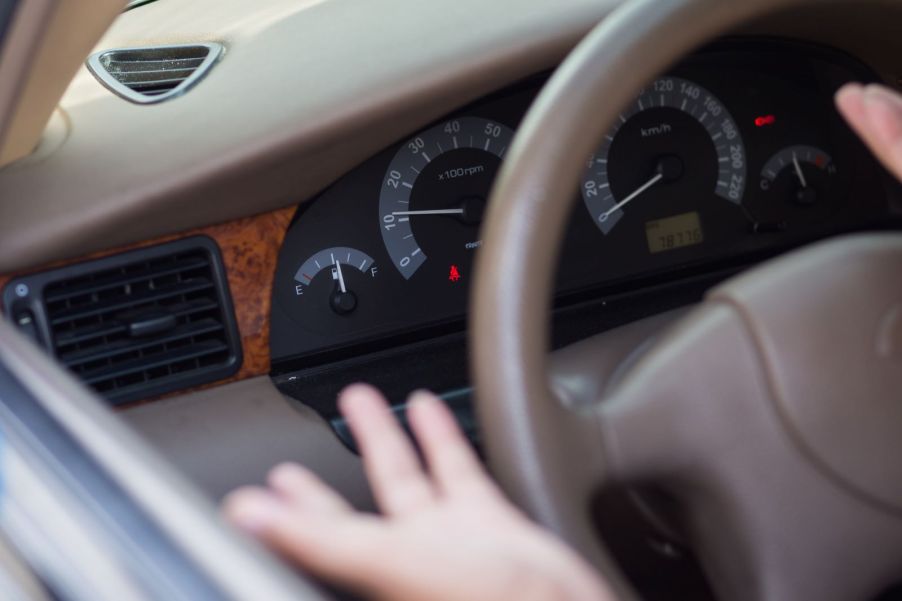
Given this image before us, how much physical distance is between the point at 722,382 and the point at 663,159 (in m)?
0.96

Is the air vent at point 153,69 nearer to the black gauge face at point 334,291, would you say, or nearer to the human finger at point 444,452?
the black gauge face at point 334,291

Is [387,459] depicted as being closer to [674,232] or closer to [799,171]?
[674,232]

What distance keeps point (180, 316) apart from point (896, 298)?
34.8 inches

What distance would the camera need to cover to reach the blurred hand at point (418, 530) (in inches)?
27.9

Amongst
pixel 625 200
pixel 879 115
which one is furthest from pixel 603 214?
pixel 879 115

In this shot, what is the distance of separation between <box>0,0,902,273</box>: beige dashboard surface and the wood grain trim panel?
22 millimetres

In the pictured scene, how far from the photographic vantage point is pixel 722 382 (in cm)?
96

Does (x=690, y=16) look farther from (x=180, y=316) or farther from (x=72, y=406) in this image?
(x=180, y=316)

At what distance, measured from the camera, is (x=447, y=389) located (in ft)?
5.44

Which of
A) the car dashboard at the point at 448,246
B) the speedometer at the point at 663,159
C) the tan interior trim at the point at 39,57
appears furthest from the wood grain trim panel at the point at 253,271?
the speedometer at the point at 663,159

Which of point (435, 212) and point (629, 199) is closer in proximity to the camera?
point (435, 212)

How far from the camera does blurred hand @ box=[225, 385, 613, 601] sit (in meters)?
0.71

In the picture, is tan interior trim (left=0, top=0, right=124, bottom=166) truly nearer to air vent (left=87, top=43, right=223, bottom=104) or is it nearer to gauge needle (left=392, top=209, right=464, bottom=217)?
air vent (left=87, top=43, right=223, bottom=104)

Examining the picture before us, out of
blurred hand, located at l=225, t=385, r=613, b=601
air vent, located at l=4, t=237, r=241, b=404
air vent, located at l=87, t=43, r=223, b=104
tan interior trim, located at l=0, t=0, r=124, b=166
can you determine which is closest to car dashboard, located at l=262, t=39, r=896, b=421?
air vent, located at l=4, t=237, r=241, b=404
